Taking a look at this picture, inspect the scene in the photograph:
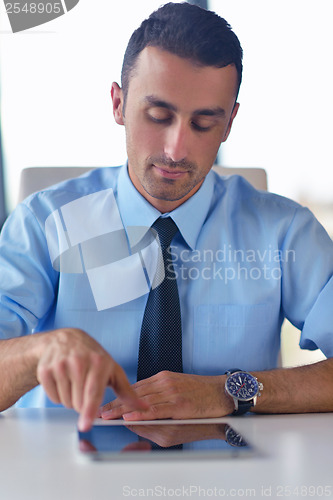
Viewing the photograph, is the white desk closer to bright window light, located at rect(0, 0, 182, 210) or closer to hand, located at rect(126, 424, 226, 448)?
hand, located at rect(126, 424, 226, 448)

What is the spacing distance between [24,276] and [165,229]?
1.03 feet

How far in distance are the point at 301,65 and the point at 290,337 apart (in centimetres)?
166

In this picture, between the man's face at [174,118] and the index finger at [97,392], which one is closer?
the index finger at [97,392]

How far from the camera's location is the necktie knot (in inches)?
47.6

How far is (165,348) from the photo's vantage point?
42.9 inches

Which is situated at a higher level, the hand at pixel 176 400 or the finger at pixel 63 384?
the finger at pixel 63 384

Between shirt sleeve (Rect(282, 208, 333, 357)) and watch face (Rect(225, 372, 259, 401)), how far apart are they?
9.7 inches

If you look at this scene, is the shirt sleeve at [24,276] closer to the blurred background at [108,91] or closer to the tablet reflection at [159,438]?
the tablet reflection at [159,438]

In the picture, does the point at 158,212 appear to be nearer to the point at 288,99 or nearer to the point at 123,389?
the point at 123,389

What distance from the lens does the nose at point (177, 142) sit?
1106 millimetres

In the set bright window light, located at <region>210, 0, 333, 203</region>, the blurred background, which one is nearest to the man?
the blurred background

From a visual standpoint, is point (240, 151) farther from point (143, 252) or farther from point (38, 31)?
point (143, 252)

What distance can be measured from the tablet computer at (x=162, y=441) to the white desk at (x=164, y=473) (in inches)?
0.8

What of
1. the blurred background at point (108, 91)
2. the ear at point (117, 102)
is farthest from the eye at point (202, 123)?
the blurred background at point (108, 91)
